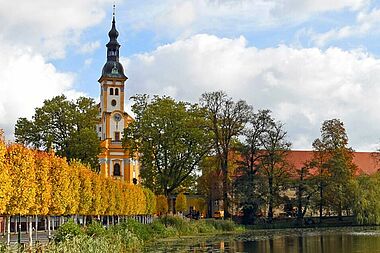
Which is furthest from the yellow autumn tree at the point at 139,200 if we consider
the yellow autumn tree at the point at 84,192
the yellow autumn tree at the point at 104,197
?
the yellow autumn tree at the point at 84,192

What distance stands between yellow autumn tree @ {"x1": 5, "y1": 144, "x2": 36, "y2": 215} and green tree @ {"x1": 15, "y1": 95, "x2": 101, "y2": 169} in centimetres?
3767

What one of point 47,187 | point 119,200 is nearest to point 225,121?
point 119,200

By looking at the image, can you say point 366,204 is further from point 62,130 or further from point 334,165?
point 62,130

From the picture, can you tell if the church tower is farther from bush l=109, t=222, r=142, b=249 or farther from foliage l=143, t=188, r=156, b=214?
bush l=109, t=222, r=142, b=249

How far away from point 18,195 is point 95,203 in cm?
1431

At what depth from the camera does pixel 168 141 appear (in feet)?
205

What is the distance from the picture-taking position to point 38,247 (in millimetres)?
22891

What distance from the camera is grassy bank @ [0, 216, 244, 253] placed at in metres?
25.3

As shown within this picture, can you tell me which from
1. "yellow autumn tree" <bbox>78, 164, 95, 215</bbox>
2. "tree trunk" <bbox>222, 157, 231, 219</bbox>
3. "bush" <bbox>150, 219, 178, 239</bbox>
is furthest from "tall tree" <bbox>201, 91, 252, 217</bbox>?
"yellow autumn tree" <bbox>78, 164, 95, 215</bbox>

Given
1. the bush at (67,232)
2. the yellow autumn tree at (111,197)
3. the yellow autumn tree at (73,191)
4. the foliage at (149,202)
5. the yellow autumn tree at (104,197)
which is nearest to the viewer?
the bush at (67,232)

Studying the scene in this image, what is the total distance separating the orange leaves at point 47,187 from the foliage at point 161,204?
21204 millimetres

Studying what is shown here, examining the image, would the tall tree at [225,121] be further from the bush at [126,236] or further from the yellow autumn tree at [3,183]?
the yellow autumn tree at [3,183]

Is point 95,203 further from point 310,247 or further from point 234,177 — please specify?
point 234,177

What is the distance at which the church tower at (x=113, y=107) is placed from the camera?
305 feet
